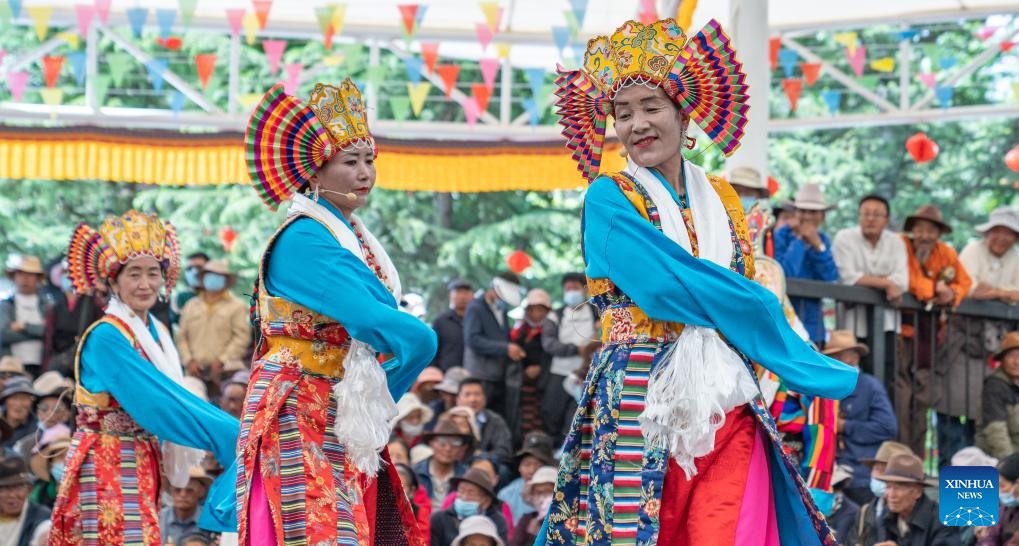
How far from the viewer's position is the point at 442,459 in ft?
34.9

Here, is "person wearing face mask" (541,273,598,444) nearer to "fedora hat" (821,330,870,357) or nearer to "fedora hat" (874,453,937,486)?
"fedora hat" (821,330,870,357)

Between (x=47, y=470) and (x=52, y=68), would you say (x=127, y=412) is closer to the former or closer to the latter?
(x=47, y=470)

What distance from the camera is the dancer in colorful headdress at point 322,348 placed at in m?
5.24

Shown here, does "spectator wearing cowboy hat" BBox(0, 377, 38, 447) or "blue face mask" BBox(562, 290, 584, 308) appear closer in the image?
"spectator wearing cowboy hat" BBox(0, 377, 38, 447)

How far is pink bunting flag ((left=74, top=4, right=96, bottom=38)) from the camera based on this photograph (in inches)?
522

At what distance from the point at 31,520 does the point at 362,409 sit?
5024mm

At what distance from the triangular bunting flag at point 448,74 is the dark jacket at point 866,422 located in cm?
525

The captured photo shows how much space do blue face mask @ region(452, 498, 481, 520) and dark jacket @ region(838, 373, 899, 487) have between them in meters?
2.16

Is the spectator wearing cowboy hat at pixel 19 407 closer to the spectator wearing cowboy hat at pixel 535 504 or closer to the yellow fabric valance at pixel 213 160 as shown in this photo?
the spectator wearing cowboy hat at pixel 535 504

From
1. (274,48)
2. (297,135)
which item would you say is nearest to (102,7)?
(274,48)

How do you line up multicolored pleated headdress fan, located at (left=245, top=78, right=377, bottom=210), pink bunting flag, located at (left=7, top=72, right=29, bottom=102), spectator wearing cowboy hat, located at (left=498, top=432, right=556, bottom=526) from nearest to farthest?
multicolored pleated headdress fan, located at (left=245, top=78, right=377, bottom=210) → spectator wearing cowboy hat, located at (left=498, top=432, right=556, bottom=526) → pink bunting flag, located at (left=7, top=72, right=29, bottom=102)

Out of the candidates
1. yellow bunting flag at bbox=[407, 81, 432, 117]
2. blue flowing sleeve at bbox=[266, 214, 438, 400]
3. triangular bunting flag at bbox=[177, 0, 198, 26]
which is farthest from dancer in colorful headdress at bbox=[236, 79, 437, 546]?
yellow bunting flag at bbox=[407, 81, 432, 117]

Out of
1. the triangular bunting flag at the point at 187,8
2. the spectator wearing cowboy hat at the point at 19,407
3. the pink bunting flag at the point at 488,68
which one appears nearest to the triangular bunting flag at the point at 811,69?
the pink bunting flag at the point at 488,68

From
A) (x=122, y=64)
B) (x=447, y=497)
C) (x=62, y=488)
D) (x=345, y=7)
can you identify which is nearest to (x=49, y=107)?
(x=122, y=64)
